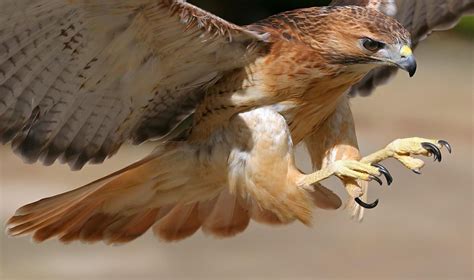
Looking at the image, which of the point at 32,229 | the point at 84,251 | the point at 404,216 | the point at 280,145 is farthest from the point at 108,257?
the point at 280,145

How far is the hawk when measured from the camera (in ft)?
16.6

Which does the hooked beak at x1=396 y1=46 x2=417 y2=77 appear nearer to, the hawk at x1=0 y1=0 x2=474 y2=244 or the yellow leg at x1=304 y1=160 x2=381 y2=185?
the hawk at x1=0 y1=0 x2=474 y2=244

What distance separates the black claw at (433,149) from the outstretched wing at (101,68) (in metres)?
0.85

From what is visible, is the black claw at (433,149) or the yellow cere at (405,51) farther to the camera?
the black claw at (433,149)

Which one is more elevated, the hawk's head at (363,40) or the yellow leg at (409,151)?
the hawk's head at (363,40)

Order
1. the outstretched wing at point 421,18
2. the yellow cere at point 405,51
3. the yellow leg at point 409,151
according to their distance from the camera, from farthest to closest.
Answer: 1. the outstretched wing at point 421,18
2. the yellow leg at point 409,151
3. the yellow cere at point 405,51

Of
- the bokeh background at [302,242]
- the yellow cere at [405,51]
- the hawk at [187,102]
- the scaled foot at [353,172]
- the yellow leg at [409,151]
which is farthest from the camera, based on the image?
the bokeh background at [302,242]

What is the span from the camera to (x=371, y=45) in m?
5.23

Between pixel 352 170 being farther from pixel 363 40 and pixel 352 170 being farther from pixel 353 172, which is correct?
pixel 363 40

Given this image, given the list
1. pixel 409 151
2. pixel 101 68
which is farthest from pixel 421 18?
pixel 101 68

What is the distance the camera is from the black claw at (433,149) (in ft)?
17.5

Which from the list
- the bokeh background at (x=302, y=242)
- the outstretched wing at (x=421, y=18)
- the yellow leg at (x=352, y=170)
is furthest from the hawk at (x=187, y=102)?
the bokeh background at (x=302, y=242)

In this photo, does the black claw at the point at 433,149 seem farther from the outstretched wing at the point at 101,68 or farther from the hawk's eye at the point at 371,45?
A: the outstretched wing at the point at 101,68

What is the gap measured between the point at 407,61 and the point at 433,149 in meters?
0.46
